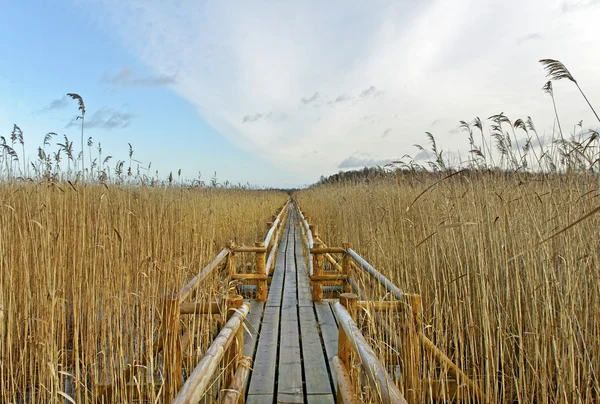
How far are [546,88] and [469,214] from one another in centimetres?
95

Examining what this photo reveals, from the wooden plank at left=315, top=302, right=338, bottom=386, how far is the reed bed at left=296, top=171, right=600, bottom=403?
1.92 feet

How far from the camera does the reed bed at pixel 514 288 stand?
1.73 m

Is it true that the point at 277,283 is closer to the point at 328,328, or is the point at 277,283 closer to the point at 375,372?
the point at 328,328

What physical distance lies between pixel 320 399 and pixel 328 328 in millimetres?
1131

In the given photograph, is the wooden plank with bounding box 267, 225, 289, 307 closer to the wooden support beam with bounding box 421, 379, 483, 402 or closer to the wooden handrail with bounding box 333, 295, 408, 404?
the wooden support beam with bounding box 421, 379, 483, 402

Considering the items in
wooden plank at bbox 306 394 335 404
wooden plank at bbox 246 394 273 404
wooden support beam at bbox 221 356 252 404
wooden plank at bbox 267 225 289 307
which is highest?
wooden plank at bbox 267 225 289 307

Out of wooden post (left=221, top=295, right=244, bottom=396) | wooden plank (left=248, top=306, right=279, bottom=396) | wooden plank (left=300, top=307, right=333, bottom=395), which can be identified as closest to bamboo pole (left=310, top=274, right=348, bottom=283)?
wooden plank (left=300, top=307, right=333, bottom=395)

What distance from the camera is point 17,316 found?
2.41m

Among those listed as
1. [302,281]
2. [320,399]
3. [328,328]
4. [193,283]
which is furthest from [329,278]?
[193,283]

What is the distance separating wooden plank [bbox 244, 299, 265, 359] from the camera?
297cm

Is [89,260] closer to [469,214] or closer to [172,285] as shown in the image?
[172,285]

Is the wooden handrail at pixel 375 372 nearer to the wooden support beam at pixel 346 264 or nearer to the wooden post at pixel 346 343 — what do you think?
the wooden post at pixel 346 343

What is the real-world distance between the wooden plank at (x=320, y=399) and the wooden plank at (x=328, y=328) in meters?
0.25

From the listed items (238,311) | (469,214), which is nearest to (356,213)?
(469,214)
